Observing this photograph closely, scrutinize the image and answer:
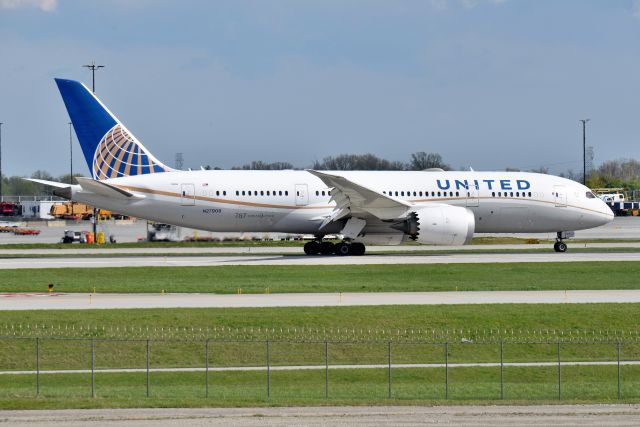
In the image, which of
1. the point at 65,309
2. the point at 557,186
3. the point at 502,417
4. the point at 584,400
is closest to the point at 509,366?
the point at 584,400

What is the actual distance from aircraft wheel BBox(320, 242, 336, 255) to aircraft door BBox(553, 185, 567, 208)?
13.6 m

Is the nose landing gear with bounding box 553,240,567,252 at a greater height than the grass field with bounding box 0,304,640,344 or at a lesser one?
greater

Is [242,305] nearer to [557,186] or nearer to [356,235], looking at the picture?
[356,235]

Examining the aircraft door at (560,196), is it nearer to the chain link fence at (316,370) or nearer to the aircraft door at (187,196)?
the aircraft door at (187,196)

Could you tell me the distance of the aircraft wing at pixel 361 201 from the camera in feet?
174

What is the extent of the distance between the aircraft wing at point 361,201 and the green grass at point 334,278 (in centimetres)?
572

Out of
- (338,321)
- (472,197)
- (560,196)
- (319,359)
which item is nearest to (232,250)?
(472,197)

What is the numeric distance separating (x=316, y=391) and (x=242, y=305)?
36.6ft

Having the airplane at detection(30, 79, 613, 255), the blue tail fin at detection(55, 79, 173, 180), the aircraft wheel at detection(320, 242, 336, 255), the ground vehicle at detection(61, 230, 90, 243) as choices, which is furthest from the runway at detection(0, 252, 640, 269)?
the ground vehicle at detection(61, 230, 90, 243)

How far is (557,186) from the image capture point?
6094cm

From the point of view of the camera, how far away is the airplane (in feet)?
179

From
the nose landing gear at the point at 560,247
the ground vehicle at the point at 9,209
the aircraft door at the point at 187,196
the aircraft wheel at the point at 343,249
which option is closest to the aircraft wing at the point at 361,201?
the aircraft wheel at the point at 343,249

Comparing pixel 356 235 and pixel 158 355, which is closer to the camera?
pixel 158 355

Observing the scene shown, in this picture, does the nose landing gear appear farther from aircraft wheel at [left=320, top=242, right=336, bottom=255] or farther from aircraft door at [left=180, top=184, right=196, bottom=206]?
aircraft door at [left=180, top=184, right=196, bottom=206]
